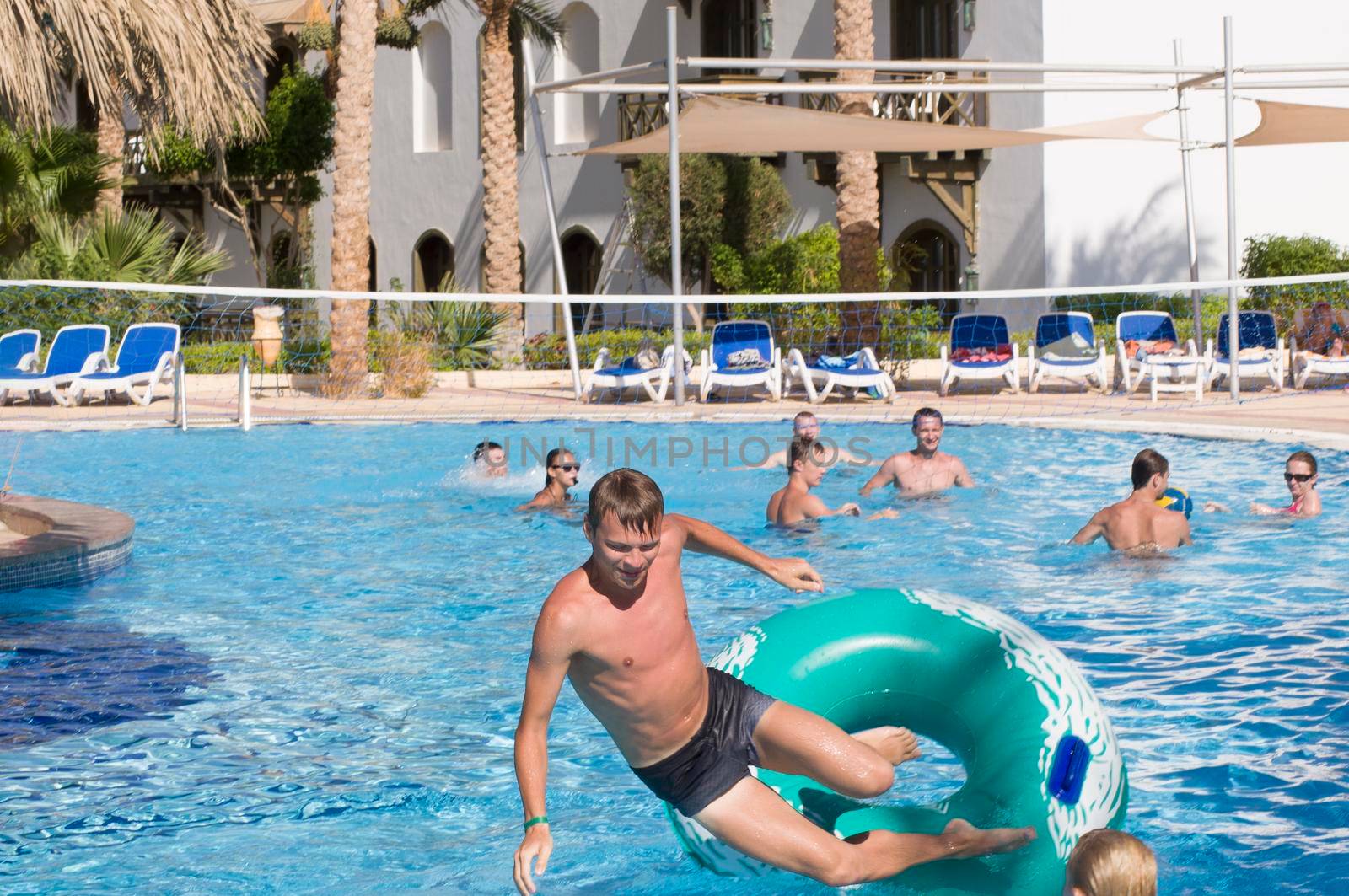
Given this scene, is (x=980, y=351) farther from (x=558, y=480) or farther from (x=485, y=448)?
(x=558, y=480)

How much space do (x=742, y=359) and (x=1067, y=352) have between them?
441 centimetres

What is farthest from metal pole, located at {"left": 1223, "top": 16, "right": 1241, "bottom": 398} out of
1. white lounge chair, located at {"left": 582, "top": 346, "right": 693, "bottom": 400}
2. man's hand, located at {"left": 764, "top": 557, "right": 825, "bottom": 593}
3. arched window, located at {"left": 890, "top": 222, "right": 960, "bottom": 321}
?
man's hand, located at {"left": 764, "top": 557, "right": 825, "bottom": 593}

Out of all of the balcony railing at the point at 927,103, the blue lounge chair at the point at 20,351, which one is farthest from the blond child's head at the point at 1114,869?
the balcony railing at the point at 927,103

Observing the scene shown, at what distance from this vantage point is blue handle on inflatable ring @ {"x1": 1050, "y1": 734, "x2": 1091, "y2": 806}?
3988 millimetres

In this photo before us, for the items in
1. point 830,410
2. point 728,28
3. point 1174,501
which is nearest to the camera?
point 1174,501

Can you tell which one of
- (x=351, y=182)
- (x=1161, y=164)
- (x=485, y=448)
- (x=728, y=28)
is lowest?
(x=485, y=448)

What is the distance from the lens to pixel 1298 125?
18.0m

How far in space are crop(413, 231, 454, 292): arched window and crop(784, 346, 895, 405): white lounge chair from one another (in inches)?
605

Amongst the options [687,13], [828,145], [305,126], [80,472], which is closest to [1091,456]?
[828,145]

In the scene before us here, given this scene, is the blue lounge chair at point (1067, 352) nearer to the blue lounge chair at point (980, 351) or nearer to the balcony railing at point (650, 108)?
the blue lounge chair at point (980, 351)

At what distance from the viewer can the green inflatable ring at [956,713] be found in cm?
400

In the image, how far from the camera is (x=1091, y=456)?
13.7 m

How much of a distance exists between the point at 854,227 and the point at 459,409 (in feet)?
19.2

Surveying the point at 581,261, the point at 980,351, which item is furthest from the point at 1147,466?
the point at 581,261
